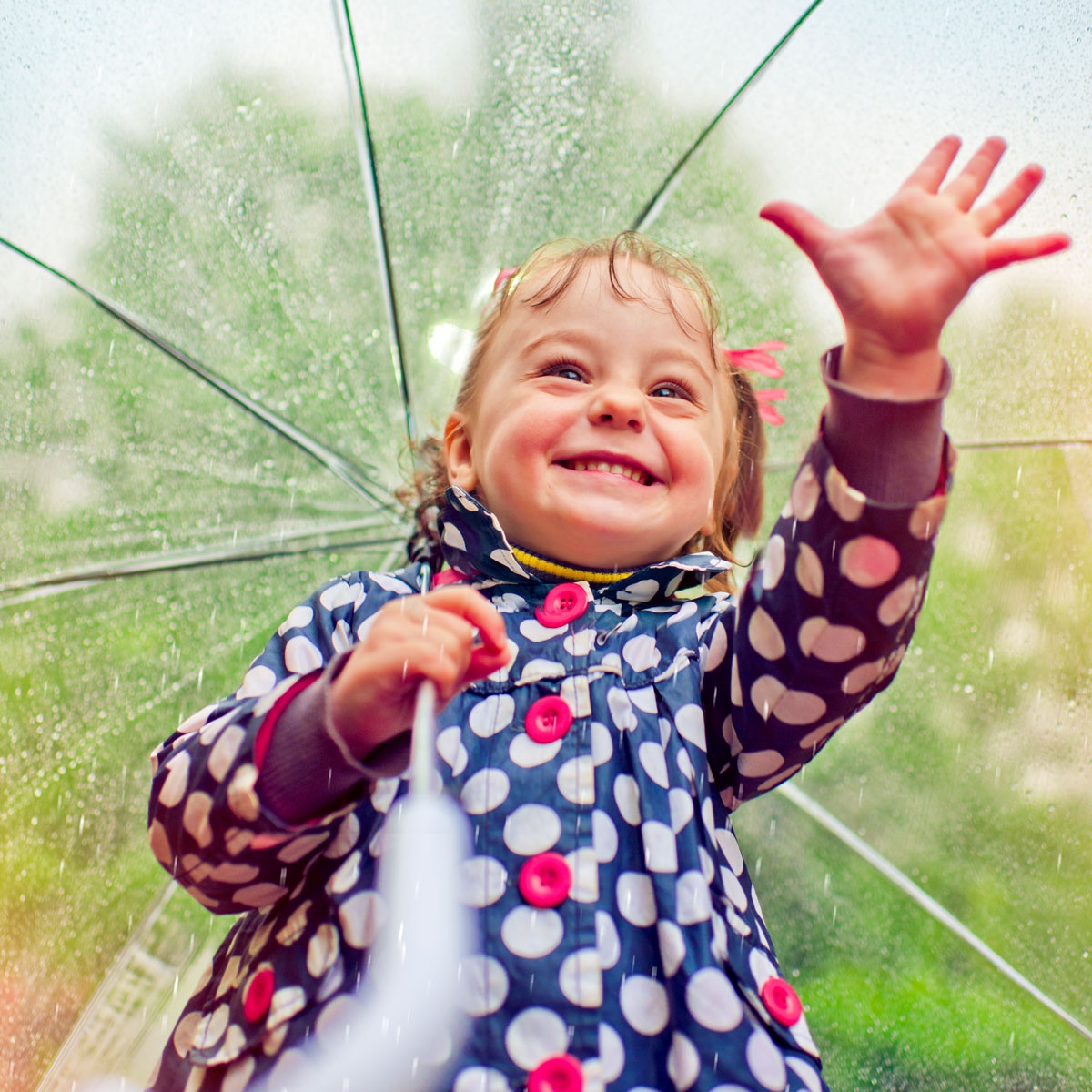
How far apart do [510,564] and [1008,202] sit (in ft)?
2.51

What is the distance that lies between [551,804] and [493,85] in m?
1.29

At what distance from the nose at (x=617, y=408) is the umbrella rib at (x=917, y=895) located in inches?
30.8

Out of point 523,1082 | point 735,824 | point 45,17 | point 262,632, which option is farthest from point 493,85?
point 523,1082

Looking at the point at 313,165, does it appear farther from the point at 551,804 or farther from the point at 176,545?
the point at 551,804

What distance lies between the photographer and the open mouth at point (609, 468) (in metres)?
1.51

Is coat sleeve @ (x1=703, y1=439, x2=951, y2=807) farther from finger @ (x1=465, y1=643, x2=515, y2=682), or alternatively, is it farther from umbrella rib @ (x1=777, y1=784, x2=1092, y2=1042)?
umbrella rib @ (x1=777, y1=784, x2=1092, y2=1042)

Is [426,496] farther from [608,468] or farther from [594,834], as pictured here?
[594,834]

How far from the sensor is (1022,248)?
3.26ft

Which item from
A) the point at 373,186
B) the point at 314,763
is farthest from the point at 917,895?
the point at 373,186

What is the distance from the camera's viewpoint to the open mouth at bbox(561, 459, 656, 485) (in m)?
1.51

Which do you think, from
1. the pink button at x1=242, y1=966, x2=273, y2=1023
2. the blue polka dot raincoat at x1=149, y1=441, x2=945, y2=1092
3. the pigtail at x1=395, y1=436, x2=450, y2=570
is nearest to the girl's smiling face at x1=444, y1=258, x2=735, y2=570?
the blue polka dot raincoat at x1=149, y1=441, x2=945, y2=1092

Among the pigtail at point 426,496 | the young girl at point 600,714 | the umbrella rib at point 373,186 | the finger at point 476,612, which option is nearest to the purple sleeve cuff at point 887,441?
the young girl at point 600,714

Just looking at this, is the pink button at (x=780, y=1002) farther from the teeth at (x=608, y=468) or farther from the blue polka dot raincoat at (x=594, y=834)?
the teeth at (x=608, y=468)

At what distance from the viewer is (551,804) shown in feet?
4.06
